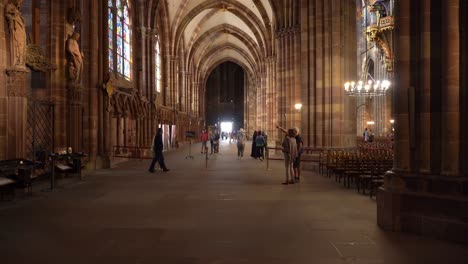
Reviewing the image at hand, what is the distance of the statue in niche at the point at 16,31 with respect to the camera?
11.1m

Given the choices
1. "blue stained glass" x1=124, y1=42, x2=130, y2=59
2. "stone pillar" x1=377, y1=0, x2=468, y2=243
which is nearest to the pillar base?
"stone pillar" x1=377, y1=0, x2=468, y2=243

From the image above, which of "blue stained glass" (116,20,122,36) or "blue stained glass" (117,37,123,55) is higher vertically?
"blue stained glass" (116,20,122,36)

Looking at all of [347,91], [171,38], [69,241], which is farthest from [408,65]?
[171,38]

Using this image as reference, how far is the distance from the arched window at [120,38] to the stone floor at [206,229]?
15489 millimetres

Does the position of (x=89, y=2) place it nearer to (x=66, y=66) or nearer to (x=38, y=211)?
(x=66, y=66)

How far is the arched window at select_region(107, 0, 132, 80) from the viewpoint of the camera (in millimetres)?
24734

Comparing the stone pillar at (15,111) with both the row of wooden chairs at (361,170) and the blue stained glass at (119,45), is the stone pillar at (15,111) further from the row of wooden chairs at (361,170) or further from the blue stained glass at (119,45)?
the blue stained glass at (119,45)

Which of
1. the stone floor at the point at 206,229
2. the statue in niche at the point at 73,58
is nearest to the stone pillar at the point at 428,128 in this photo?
the stone floor at the point at 206,229

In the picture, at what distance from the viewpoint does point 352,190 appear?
10828 mm

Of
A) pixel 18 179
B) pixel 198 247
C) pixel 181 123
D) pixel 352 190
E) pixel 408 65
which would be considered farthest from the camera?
pixel 181 123

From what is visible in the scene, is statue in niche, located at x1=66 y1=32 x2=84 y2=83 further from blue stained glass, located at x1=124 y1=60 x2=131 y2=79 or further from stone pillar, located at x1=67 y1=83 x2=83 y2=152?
blue stained glass, located at x1=124 y1=60 x2=131 y2=79

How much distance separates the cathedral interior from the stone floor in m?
0.99

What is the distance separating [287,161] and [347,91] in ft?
24.3

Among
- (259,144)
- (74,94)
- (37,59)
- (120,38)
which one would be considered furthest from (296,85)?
(37,59)
